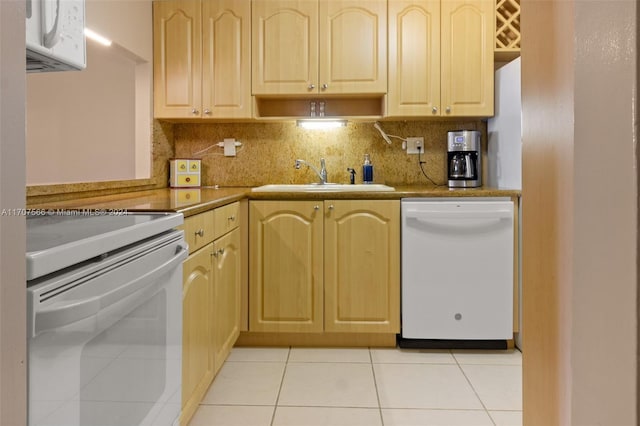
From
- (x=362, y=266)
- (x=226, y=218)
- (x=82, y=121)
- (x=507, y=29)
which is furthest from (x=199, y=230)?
(x=507, y=29)

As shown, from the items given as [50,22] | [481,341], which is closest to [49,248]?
[50,22]

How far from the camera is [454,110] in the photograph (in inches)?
117

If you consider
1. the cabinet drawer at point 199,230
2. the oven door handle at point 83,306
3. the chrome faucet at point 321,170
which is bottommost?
the oven door handle at point 83,306

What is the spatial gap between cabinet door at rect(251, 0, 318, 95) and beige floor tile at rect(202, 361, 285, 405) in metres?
1.58

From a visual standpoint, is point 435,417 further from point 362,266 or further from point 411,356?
point 362,266

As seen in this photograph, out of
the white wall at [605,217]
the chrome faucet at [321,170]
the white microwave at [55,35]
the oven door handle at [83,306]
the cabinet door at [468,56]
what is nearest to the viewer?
the white wall at [605,217]

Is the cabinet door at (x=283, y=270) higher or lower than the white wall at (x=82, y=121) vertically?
lower

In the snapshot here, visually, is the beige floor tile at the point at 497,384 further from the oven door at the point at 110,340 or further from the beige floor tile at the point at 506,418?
the oven door at the point at 110,340

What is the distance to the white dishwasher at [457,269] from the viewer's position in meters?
2.64

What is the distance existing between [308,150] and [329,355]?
136cm

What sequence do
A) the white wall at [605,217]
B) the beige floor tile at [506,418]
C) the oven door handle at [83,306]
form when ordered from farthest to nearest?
the beige floor tile at [506,418] → the oven door handle at [83,306] → the white wall at [605,217]

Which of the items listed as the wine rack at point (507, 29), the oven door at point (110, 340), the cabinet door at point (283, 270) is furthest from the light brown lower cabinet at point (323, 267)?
the oven door at point (110, 340)

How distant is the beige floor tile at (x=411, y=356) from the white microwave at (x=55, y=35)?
1.98m

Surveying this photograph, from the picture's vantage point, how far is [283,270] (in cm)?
275
